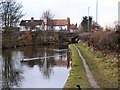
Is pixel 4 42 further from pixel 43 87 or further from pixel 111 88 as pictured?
pixel 111 88

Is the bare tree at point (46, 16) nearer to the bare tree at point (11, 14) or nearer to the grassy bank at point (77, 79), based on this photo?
the bare tree at point (11, 14)

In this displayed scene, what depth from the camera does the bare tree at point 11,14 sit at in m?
33.3

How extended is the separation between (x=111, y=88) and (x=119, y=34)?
5116mm

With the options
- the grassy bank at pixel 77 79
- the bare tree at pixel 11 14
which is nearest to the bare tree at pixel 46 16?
the bare tree at pixel 11 14

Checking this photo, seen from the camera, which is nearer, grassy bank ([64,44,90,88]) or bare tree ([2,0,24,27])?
grassy bank ([64,44,90,88])

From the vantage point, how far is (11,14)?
34375mm

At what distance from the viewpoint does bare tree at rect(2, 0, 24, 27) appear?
109 ft

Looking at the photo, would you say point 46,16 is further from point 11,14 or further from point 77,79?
point 77,79

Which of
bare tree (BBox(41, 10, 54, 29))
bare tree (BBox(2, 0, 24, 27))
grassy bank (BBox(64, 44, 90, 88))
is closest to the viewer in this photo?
grassy bank (BBox(64, 44, 90, 88))

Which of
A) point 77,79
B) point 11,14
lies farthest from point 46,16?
point 77,79

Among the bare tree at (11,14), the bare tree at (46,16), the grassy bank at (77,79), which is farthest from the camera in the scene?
the bare tree at (46,16)

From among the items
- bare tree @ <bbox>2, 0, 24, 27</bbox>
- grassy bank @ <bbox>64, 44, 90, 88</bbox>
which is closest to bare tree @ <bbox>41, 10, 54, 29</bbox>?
bare tree @ <bbox>2, 0, 24, 27</bbox>

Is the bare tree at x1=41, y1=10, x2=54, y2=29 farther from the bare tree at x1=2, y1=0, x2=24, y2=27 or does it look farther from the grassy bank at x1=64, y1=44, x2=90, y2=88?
the grassy bank at x1=64, y1=44, x2=90, y2=88

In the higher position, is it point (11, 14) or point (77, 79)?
point (11, 14)
